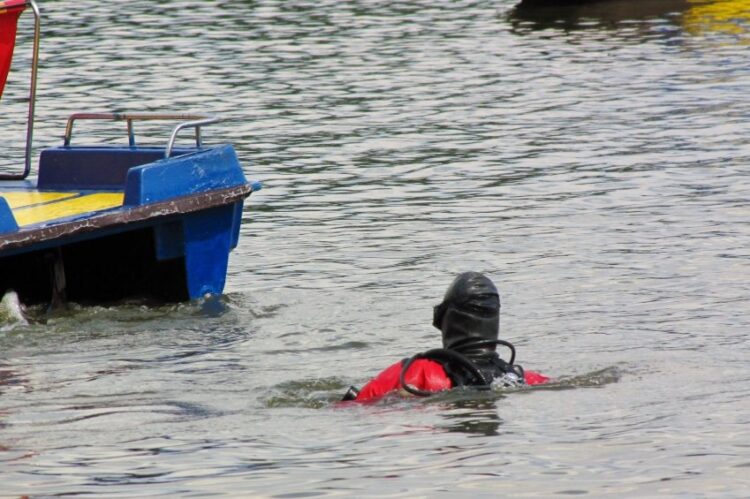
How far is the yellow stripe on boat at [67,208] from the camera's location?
10766mm

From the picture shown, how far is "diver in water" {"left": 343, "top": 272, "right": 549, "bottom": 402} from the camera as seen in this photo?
8156 mm

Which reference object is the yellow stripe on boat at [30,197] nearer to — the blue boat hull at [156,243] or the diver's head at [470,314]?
the blue boat hull at [156,243]

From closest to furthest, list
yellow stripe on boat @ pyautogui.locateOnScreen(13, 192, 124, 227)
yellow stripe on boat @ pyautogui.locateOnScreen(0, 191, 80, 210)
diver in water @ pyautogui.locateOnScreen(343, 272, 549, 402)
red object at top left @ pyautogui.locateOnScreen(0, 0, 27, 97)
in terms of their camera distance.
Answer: diver in water @ pyautogui.locateOnScreen(343, 272, 549, 402) < yellow stripe on boat @ pyautogui.locateOnScreen(13, 192, 124, 227) < yellow stripe on boat @ pyautogui.locateOnScreen(0, 191, 80, 210) < red object at top left @ pyautogui.locateOnScreen(0, 0, 27, 97)

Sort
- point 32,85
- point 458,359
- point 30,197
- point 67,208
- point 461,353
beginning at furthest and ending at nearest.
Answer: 1. point 30,197
2. point 32,85
3. point 67,208
4. point 461,353
5. point 458,359

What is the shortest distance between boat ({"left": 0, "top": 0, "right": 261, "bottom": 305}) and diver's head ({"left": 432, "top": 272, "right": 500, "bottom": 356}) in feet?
9.38

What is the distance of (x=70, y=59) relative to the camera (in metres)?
27.0

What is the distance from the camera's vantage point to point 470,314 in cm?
820

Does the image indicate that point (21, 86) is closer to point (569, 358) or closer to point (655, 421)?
point (569, 358)

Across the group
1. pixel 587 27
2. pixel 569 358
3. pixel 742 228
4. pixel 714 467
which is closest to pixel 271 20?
pixel 587 27

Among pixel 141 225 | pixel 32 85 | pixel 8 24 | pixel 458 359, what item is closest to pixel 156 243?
pixel 141 225

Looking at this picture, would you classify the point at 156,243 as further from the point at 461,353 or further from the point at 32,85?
the point at 461,353

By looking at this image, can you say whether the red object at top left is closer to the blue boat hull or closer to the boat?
the boat

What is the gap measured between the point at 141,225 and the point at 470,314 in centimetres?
309

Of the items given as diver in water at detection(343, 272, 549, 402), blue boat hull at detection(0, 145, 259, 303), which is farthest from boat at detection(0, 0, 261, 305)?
diver in water at detection(343, 272, 549, 402)
